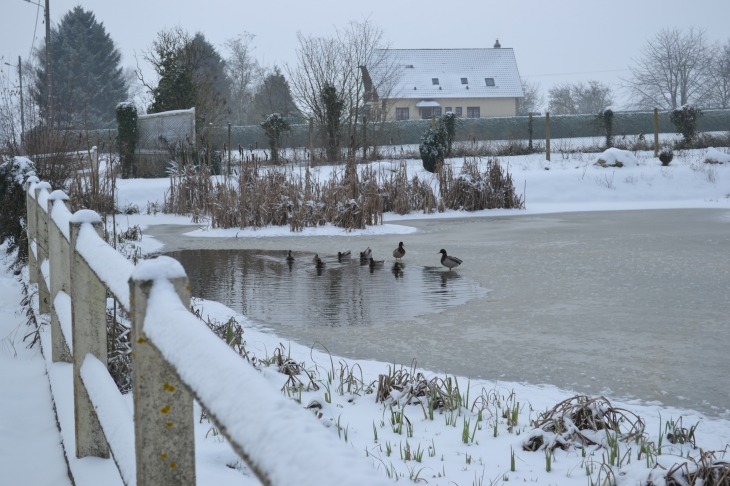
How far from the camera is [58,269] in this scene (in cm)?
401

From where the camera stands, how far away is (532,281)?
874 cm

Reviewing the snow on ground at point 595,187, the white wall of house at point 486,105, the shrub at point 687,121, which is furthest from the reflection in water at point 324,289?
the white wall of house at point 486,105

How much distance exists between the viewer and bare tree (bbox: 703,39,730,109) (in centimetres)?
6298

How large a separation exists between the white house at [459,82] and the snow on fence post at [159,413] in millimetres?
53816

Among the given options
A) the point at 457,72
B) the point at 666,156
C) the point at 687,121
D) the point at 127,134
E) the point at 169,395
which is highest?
the point at 457,72

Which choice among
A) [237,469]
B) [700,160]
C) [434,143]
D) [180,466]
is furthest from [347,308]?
[700,160]

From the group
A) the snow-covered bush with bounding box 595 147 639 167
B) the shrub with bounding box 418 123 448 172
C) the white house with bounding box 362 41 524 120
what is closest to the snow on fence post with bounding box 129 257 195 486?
the shrub with bounding box 418 123 448 172

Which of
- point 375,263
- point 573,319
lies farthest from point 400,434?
point 375,263

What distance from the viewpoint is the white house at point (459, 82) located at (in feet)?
182

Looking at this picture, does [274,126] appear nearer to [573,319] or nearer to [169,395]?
[573,319]

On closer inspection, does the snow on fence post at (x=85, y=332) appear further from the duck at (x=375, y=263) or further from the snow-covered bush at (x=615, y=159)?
the snow-covered bush at (x=615, y=159)

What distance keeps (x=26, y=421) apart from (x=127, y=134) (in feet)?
64.6

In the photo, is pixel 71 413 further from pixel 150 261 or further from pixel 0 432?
pixel 150 261

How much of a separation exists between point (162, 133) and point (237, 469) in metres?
20.8
